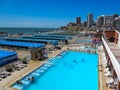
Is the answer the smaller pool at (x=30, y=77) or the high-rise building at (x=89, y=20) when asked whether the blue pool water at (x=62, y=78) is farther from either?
the high-rise building at (x=89, y=20)

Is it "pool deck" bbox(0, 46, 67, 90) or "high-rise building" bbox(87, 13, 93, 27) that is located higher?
"high-rise building" bbox(87, 13, 93, 27)

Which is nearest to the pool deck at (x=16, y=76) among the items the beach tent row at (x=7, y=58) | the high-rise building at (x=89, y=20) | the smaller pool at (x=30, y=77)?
the smaller pool at (x=30, y=77)

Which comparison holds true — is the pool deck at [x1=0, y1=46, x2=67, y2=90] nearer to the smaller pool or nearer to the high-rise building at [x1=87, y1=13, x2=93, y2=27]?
the smaller pool

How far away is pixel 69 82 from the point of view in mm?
19172

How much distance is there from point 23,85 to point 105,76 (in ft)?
31.1

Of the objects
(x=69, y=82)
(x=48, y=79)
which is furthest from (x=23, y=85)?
(x=69, y=82)

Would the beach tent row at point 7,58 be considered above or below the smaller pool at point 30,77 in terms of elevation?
above

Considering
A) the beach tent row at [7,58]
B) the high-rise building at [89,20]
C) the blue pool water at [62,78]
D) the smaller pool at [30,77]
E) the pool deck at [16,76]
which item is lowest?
the blue pool water at [62,78]

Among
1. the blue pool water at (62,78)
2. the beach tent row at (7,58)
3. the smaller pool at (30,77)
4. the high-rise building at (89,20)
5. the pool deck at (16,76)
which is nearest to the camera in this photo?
the pool deck at (16,76)

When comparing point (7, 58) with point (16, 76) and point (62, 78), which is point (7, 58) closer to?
point (16, 76)

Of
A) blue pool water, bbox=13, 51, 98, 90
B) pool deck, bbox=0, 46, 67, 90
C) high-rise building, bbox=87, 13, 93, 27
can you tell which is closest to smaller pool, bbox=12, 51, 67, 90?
blue pool water, bbox=13, 51, 98, 90

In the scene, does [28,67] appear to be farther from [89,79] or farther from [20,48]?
[20,48]

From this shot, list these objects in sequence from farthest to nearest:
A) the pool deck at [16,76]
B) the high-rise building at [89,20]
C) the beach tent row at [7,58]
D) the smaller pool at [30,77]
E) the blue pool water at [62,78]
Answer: the high-rise building at [89,20] → the beach tent row at [7,58] → the blue pool water at [62,78] → the smaller pool at [30,77] → the pool deck at [16,76]

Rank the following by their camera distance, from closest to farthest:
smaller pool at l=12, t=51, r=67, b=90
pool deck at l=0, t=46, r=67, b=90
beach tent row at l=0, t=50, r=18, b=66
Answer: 1. pool deck at l=0, t=46, r=67, b=90
2. smaller pool at l=12, t=51, r=67, b=90
3. beach tent row at l=0, t=50, r=18, b=66
